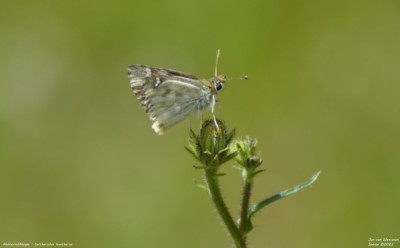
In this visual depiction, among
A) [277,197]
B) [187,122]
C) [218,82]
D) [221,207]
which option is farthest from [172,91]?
[187,122]

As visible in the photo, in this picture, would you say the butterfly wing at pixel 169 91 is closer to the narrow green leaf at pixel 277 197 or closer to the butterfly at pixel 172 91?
the butterfly at pixel 172 91

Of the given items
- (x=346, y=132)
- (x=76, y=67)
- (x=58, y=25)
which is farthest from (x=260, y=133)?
(x=58, y=25)

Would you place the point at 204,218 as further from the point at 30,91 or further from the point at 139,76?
the point at 30,91

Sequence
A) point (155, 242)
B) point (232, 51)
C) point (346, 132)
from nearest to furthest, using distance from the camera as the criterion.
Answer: point (155, 242), point (346, 132), point (232, 51)

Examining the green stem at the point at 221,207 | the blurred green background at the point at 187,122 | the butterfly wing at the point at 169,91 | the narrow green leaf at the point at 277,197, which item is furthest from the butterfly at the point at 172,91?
the blurred green background at the point at 187,122

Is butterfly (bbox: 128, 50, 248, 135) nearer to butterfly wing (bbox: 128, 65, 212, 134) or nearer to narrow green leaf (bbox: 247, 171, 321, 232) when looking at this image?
butterfly wing (bbox: 128, 65, 212, 134)

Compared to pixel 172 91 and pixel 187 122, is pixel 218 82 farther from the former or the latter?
pixel 187 122
